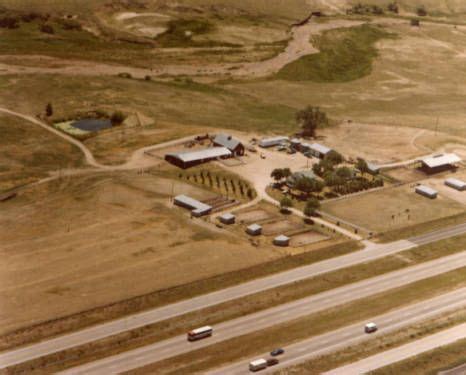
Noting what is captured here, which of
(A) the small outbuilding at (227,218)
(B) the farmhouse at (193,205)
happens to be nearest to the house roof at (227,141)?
(B) the farmhouse at (193,205)

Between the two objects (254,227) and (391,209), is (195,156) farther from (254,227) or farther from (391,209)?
(391,209)

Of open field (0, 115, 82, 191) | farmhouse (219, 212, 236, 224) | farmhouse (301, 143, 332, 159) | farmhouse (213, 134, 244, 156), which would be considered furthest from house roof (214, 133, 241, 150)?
farmhouse (219, 212, 236, 224)

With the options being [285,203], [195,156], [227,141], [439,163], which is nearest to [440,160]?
[439,163]

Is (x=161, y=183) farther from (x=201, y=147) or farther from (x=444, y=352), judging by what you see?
(x=444, y=352)

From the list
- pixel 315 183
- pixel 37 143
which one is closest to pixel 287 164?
pixel 315 183

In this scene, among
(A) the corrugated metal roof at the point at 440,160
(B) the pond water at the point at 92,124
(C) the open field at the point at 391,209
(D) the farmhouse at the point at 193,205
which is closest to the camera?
(D) the farmhouse at the point at 193,205

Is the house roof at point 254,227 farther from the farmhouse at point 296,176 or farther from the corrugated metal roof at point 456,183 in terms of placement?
the corrugated metal roof at point 456,183

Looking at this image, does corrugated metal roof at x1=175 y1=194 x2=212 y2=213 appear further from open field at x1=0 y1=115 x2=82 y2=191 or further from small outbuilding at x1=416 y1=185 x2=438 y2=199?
small outbuilding at x1=416 y1=185 x2=438 y2=199
